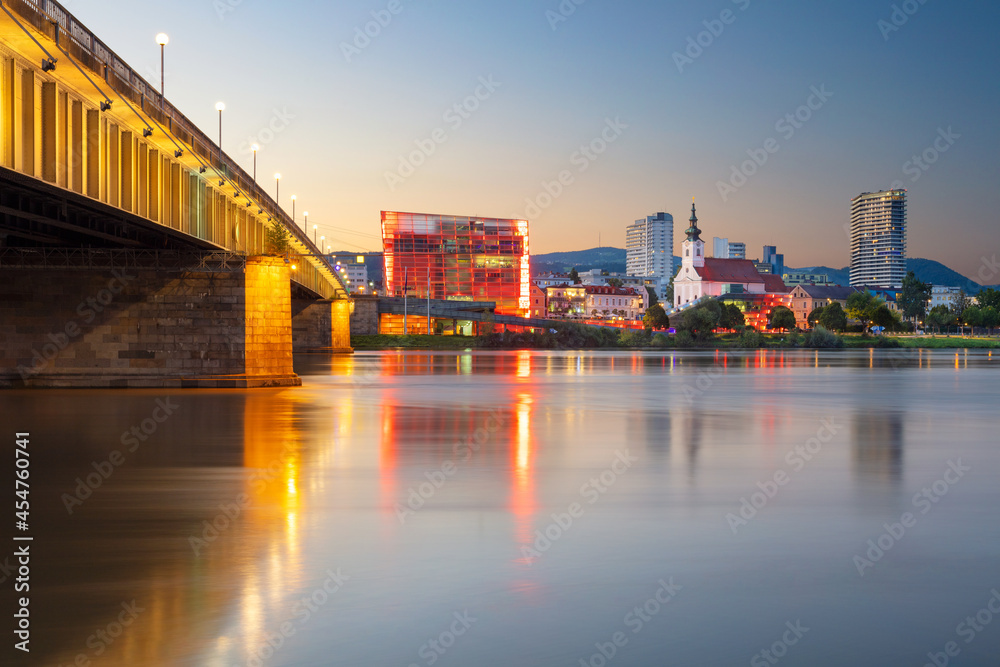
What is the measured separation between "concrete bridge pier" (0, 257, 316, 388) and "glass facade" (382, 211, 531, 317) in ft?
448

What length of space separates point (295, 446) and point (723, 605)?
1872 cm

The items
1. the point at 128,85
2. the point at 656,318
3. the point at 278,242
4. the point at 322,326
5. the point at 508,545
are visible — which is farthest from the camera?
the point at 656,318

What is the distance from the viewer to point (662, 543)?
13961 mm

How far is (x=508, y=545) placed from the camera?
13695mm

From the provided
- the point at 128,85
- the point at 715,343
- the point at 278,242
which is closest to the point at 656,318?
the point at 715,343

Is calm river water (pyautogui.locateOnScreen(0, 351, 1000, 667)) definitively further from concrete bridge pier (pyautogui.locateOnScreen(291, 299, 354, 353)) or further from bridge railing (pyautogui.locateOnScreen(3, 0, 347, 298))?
concrete bridge pier (pyautogui.locateOnScreen(291, 299, 354, 353))

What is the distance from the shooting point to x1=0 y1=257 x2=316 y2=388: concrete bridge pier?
46.8 meters

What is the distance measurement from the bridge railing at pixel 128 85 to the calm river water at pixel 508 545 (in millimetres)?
11073

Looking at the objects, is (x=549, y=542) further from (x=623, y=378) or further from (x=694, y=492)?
(x=623, y=378)

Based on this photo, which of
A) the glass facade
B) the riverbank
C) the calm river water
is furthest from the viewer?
the glass facade

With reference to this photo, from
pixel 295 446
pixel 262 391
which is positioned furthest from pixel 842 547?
pixel 262 391

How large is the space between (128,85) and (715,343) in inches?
5565

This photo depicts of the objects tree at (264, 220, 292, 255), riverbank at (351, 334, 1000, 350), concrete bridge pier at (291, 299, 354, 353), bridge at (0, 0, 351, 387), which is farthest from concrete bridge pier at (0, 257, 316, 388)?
riverbank at (351, 334, 1000, 350)

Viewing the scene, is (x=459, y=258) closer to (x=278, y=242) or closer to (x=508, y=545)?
(x=278, y=242)
